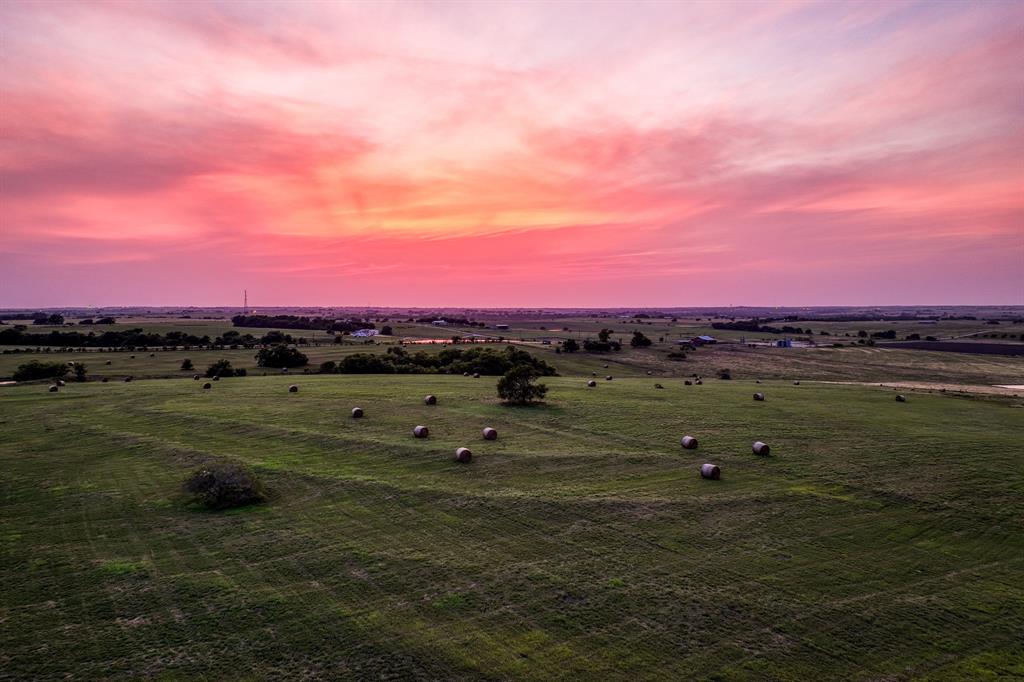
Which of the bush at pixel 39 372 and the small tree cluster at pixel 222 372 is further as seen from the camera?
the small tree cluster at pixel 222 372

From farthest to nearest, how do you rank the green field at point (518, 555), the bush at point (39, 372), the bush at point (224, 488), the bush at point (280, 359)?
the bush at point (280, 359)
the bush at point (39, 372)
the bush at point (224, 488)
the green field at point (518, 555)

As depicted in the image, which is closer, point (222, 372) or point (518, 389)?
point (518, 389)

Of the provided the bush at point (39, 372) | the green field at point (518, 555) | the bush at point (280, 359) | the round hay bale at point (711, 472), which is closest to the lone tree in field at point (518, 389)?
the green field at point (518, 555)

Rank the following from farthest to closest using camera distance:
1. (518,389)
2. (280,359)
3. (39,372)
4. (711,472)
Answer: (280,359) → (39,372) → (518,389) → (711,472)

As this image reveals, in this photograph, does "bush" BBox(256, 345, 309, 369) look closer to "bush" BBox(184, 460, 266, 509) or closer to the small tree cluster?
the small tree cluster

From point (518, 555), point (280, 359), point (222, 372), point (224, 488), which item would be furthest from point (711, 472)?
point (280, 359)

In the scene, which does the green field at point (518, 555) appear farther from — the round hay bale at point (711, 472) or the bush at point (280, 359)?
the bush at point (280, 359)

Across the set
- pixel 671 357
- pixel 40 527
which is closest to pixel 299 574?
pixel 40 527

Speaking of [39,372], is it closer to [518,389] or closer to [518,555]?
[518,389]
